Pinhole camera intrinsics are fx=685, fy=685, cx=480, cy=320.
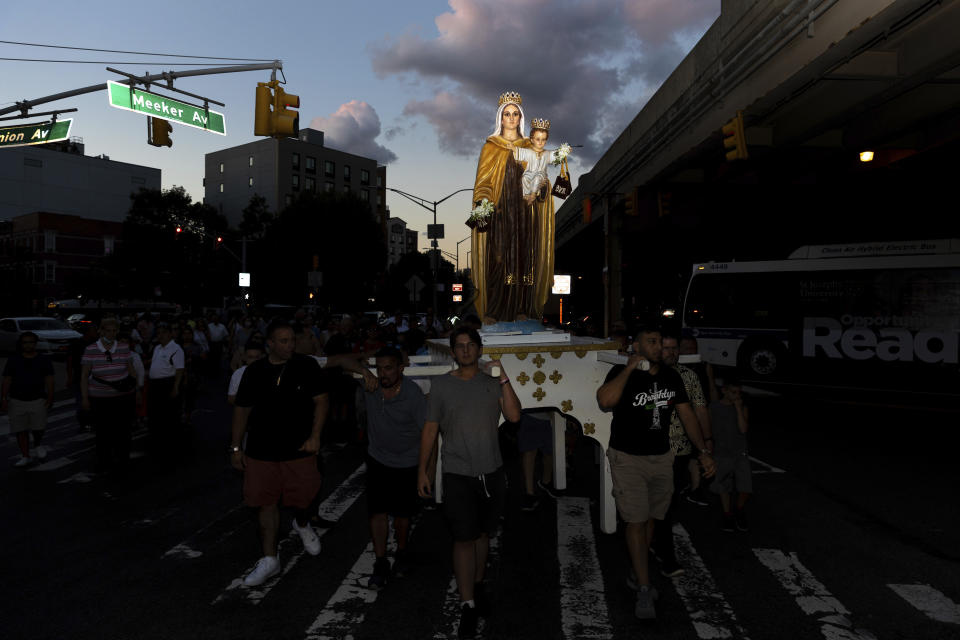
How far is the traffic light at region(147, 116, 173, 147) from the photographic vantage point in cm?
1324

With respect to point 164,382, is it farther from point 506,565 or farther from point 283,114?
point 506,565

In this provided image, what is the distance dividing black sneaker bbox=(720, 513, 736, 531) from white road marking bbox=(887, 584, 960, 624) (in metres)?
1.50

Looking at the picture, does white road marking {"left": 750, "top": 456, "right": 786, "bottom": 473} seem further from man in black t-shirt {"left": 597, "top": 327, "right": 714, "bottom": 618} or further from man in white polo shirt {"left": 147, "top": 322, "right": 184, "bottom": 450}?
man in white polo shirt {"left": 147, "top": 322, "right": 184, "bottom": 450}

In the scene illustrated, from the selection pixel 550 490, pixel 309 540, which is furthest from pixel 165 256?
pixel 309 540

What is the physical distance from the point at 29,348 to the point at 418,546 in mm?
6591

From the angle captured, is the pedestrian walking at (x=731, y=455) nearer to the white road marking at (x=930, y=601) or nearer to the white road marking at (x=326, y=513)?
the white road marking at (x=930, y=601)

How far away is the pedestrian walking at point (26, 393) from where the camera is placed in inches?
361

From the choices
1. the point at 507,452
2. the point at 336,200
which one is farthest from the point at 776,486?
the point at 336,200

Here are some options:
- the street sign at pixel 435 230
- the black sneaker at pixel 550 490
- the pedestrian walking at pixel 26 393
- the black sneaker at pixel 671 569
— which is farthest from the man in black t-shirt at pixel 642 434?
the street sign at pixel 435 230

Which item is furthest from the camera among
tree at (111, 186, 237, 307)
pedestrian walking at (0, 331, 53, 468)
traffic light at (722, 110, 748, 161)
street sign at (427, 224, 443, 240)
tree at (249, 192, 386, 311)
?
tree at (111, 186, 237, 307)

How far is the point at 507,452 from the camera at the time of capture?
9742mm

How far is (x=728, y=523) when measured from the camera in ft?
21.4

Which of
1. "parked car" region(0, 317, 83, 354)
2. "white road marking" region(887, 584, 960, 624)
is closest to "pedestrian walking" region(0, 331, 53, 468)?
"white road marking" region(887, 584, 960, 624)

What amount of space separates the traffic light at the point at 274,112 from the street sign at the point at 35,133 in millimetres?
4448
